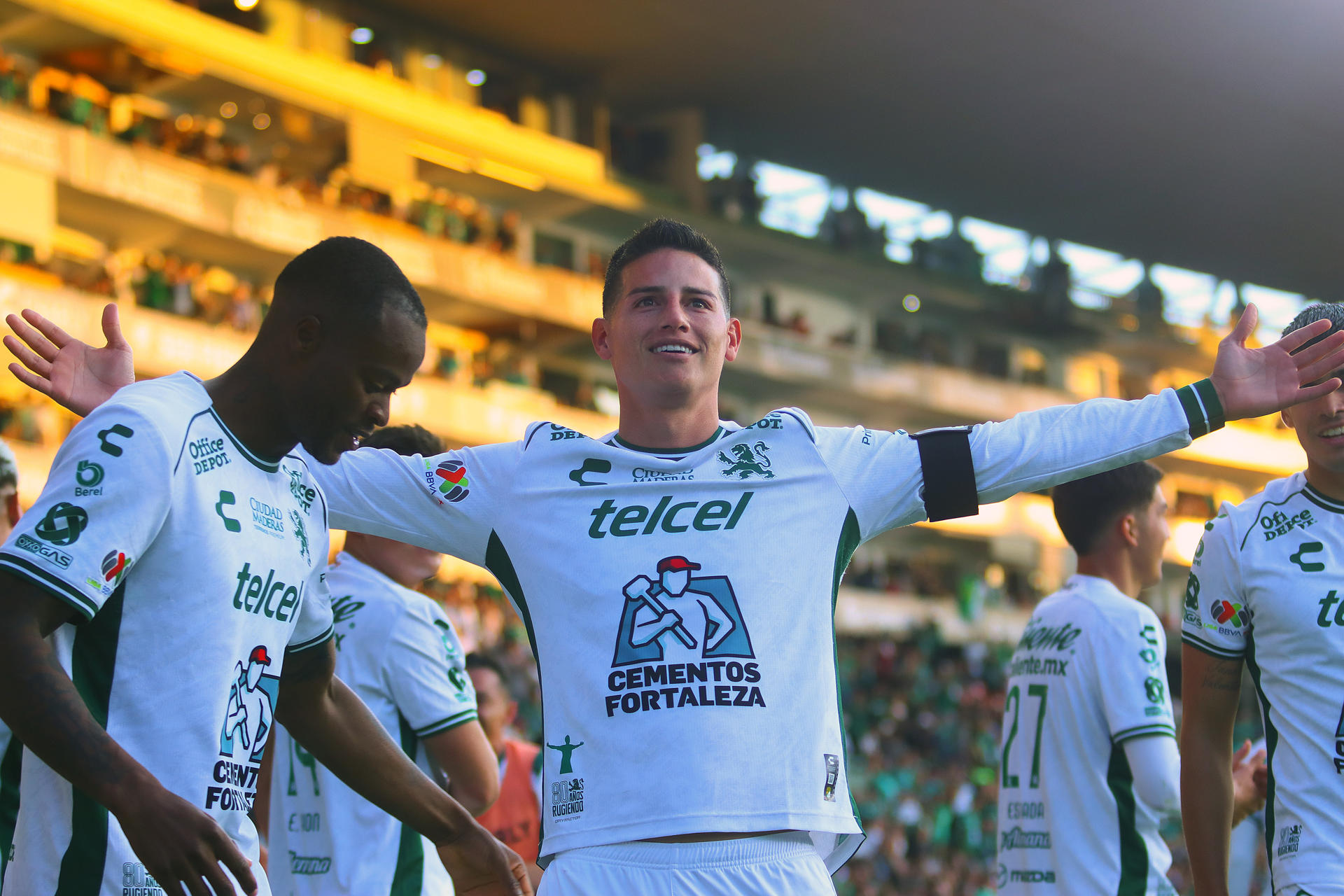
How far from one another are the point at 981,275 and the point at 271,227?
881 inches

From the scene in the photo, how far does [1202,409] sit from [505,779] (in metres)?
4.76

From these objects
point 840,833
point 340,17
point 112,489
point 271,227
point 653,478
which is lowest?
point 840,833

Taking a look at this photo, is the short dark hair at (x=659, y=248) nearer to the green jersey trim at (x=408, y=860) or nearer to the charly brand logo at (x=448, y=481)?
the charly brand logo at (x=448, y=481)

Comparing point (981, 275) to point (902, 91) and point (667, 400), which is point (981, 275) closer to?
point (902, 91)

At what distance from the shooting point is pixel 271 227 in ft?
86.0

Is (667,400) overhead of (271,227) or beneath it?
beneath

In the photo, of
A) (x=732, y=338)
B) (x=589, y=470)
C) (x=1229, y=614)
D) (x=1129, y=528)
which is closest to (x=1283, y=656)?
(x=1229, y=614)

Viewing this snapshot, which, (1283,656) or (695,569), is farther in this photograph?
(1283,656)

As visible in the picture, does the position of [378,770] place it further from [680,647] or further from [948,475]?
[948,475]

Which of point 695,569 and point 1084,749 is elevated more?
point 695,569

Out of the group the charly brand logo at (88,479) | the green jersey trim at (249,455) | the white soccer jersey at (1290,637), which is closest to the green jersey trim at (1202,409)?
the white soccer jersey at (1290,637)

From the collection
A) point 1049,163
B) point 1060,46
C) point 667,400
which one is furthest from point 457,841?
point 1049,163

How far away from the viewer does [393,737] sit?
4.77 m

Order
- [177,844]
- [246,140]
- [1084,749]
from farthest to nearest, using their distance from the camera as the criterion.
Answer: [246,140] → [1084,749] → [177,844]
